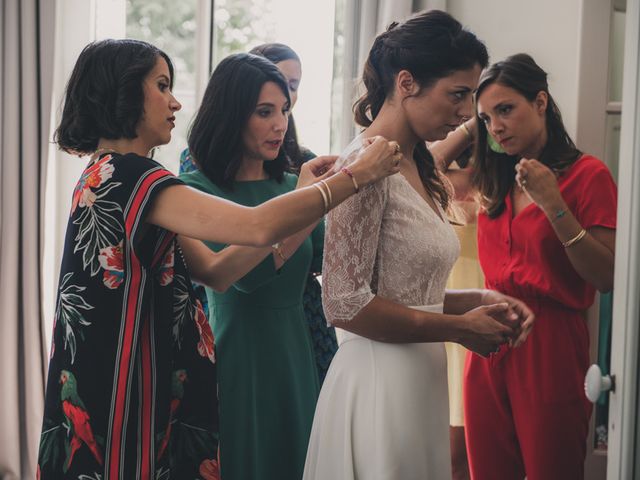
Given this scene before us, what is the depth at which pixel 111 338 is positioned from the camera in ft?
4.51

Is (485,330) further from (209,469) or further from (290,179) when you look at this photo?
(290,179)

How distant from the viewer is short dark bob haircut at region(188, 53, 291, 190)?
1.92m

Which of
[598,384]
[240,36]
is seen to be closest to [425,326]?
[598,384]

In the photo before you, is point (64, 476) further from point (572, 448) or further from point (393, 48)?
point (572, 448)

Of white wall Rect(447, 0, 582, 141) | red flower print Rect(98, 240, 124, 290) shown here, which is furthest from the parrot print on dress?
white wall Rect(447, 0, 582, 141)

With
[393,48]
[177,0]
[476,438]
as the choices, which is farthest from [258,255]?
[177,0]

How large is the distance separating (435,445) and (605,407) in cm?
109

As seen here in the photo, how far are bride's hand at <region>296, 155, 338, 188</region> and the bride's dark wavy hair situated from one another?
0.58ft

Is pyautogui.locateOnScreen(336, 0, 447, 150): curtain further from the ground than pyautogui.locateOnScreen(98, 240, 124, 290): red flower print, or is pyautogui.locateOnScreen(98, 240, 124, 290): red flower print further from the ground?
pyautogui.locateOnScreen(336, 0, 447, 150): curtain

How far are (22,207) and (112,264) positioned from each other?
201cm

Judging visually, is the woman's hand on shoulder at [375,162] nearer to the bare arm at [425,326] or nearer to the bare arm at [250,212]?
the bare arm at [250,212]

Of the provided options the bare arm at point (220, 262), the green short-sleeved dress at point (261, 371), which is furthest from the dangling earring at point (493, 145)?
the bare arm at point (220, 262)

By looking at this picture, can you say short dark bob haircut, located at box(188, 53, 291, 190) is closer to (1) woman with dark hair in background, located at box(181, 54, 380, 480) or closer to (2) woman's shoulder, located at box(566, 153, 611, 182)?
(1) woman with dark hair in background, located at box(181, 54, 380, 480)

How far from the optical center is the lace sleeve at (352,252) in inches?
55.3
